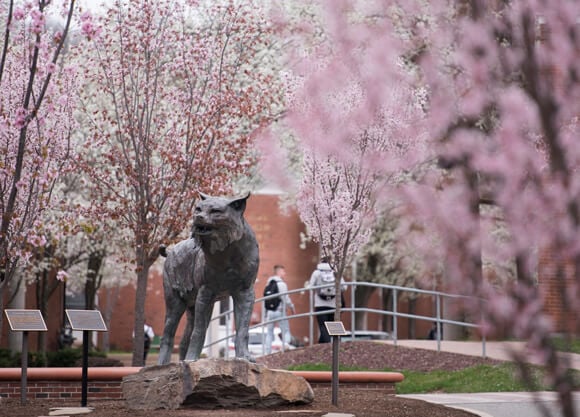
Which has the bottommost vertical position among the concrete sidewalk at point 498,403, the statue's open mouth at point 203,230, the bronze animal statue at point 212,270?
the concrete sidewalk at point 498,403

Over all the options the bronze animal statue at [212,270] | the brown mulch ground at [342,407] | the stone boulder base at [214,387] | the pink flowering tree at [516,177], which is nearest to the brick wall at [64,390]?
the brown mulch ground at [342,407]

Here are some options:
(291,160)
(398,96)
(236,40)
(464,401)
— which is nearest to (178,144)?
(236,40)

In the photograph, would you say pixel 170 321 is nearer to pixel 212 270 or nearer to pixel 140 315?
pixel 212 270

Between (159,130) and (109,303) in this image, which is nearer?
(159,130)

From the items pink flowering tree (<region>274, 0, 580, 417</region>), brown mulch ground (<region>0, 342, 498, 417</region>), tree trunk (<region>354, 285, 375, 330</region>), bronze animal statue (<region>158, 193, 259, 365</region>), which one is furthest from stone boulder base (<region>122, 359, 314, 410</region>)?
tree trunk (<region>354, 285, 375, 330</region>)

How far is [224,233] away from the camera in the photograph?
9.76 metres

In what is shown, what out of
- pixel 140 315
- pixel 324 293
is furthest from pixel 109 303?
pixel 140 315

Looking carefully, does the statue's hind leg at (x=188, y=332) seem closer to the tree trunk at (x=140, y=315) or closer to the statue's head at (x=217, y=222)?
the statue's head at (x=217, y=222)

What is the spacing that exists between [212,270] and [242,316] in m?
0.57

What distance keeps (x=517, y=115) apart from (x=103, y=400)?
9817 millimetres

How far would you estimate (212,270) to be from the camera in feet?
33.2

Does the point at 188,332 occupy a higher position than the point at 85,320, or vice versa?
the point at 85,320

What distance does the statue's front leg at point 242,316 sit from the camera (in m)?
10.2

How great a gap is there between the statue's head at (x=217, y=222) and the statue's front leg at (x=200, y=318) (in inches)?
22.2
